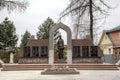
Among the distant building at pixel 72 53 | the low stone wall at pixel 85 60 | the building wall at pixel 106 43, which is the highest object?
the building wall at pixel 106 43

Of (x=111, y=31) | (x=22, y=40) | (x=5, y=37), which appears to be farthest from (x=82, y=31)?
(x=22, y=40)

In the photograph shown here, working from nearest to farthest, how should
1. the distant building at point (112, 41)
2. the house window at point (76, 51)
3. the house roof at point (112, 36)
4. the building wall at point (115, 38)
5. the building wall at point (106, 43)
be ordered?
the house window at point (76, 51) < the distant building at point (112, 41) < the building wall at point (115, 38) < the house roof at point (112, 36) < the building wall at point (106, 43)

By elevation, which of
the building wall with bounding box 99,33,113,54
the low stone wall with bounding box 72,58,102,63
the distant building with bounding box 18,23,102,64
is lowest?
the low stone wall with bounding box 72,58,102,63

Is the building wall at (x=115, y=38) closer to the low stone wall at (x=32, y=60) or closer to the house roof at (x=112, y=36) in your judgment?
the house roof at (x=112, y=36)

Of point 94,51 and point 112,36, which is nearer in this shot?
point 94,51

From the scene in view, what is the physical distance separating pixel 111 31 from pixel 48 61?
19.3 m

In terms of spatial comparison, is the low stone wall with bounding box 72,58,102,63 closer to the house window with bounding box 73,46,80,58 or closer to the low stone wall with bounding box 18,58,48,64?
the house window with bounding box 73,46,80,58

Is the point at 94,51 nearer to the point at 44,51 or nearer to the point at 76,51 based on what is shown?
the point at 76,51

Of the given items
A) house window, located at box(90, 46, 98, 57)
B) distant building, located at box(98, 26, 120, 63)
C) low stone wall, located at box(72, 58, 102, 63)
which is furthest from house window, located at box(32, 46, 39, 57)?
distant building, located at box(98, 26, 120, 63)

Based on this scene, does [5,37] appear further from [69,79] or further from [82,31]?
[69,79]

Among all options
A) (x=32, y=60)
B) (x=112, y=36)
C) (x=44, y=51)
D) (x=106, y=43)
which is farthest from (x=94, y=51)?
(x=106, y=43)

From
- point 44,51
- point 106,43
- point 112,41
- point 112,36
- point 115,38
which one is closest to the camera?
point 44,51

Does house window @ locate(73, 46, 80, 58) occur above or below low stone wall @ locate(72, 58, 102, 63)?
above

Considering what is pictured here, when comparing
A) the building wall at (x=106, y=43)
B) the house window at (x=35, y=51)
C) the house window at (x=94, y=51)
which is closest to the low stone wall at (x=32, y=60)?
the house window at (x=35, y=51)
